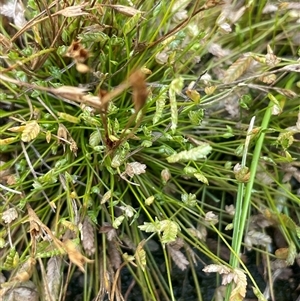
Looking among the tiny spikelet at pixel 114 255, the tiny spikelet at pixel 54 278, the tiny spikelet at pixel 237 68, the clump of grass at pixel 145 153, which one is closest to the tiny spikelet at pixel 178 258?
the clump of grass at pixel 145 153

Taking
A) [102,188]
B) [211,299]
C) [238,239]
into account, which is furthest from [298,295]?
[102,188]

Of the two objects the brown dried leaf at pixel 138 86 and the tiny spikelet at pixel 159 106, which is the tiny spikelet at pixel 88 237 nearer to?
the tiny spikelet at pixel 159 106

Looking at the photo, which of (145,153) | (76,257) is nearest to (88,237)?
(145,153)

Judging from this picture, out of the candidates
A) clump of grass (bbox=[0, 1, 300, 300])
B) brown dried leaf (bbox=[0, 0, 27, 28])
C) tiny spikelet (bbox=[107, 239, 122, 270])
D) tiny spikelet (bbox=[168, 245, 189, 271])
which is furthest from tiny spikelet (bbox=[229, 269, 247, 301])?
brown dried leaf (bbox=[0, 0, 27, 28])

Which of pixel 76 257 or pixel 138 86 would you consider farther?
pixel 76 257

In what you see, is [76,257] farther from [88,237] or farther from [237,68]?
[237,68]

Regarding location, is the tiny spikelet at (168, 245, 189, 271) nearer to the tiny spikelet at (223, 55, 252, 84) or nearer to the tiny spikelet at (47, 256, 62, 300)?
the tiny spikelet at (47, 256, 62, 300)

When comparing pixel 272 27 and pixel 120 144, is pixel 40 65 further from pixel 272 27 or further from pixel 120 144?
pixel 272 27
